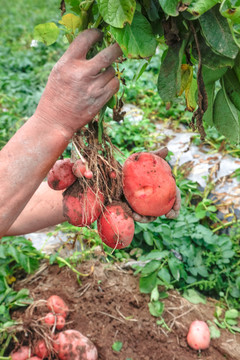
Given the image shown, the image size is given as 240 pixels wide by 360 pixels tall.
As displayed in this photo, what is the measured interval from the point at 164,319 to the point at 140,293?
0.23 metres

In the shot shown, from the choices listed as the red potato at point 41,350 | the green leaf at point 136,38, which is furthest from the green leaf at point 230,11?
the red potato at point 41,350

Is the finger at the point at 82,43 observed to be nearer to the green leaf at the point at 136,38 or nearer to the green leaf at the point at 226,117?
the green leaf at the point at 136,38

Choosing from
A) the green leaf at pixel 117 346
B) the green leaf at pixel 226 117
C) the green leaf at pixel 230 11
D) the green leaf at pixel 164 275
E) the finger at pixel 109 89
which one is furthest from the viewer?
the green leaf at pixel 164 275

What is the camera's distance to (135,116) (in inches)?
159

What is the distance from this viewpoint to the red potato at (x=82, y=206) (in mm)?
1299

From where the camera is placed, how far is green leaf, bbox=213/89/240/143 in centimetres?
119

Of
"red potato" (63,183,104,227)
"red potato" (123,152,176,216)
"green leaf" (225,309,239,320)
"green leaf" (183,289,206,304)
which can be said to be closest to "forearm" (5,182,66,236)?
"red potato" (63,183,104,227)

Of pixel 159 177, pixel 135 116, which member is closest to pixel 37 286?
pixel 159 177

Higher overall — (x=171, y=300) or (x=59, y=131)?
(x=59, y=131)

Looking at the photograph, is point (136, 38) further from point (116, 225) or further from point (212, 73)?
point (116, 225)

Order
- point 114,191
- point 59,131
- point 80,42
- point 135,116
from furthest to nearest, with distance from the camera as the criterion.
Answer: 1. point 135,116
2. point 114,191
3. point 59,131
4. point 80,42

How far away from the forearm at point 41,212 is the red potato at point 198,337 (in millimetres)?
1047

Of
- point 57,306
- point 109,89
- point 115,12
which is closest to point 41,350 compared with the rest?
point 57,306

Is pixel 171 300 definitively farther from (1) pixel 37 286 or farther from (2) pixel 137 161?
(2) pixel 137 161
